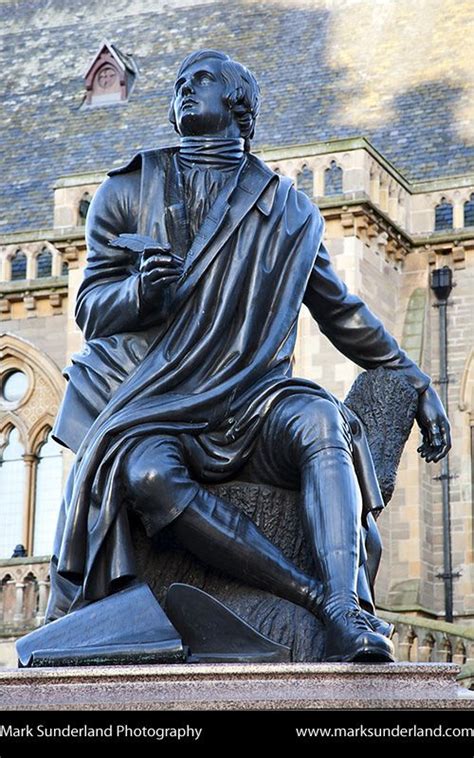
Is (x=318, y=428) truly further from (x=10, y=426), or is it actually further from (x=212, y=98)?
(x=10, y=426)

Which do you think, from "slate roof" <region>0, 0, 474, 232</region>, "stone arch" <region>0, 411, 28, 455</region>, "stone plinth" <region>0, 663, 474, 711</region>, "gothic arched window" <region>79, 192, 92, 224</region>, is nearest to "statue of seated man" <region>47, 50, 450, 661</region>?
"stone plinth" <region>0, 663, 474, 711</region>

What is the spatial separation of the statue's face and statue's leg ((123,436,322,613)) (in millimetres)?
1145

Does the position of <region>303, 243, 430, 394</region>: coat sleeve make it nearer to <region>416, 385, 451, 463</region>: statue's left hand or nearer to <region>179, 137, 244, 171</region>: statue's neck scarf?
<region>416, 385, 451, 463</region>: statue's left hand

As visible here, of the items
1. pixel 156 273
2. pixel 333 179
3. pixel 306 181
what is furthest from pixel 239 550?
pixel 306 181

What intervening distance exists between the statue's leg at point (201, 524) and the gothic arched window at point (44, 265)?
1013 inches

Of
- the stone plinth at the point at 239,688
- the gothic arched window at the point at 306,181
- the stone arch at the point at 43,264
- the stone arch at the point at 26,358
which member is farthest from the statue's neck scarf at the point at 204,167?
the stone arch at the point at 43,264

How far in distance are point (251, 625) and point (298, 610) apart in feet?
0.46

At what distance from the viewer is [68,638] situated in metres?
6.37

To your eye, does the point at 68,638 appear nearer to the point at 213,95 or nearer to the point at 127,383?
the point at 127,383

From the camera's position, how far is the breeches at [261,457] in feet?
21.1

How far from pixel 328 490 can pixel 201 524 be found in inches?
14.9

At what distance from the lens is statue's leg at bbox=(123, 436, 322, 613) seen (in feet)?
21.1
